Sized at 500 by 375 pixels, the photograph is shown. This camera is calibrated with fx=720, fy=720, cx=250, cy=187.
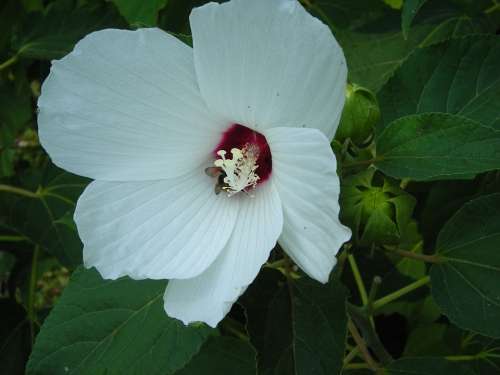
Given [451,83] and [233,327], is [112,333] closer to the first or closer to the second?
[233,327]

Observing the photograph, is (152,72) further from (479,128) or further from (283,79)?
(479,128)

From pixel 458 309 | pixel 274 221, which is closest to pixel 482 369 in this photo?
pixel 458 309

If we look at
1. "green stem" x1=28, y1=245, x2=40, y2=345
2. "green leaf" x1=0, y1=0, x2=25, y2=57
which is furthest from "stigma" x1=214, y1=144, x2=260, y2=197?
"green leaf" x1=0, y1=0, x2=25, y2=57

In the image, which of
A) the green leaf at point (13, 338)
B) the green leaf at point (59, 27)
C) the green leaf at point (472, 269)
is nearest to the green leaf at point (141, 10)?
the green leaf at point (59, 27)

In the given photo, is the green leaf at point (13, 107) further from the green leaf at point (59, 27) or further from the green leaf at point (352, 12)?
the green leaf at point (352, 12)

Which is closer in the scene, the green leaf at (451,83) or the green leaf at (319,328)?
the green leaf at (319,328)

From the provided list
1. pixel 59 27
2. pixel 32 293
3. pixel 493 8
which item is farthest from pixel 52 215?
pixel 493 8
